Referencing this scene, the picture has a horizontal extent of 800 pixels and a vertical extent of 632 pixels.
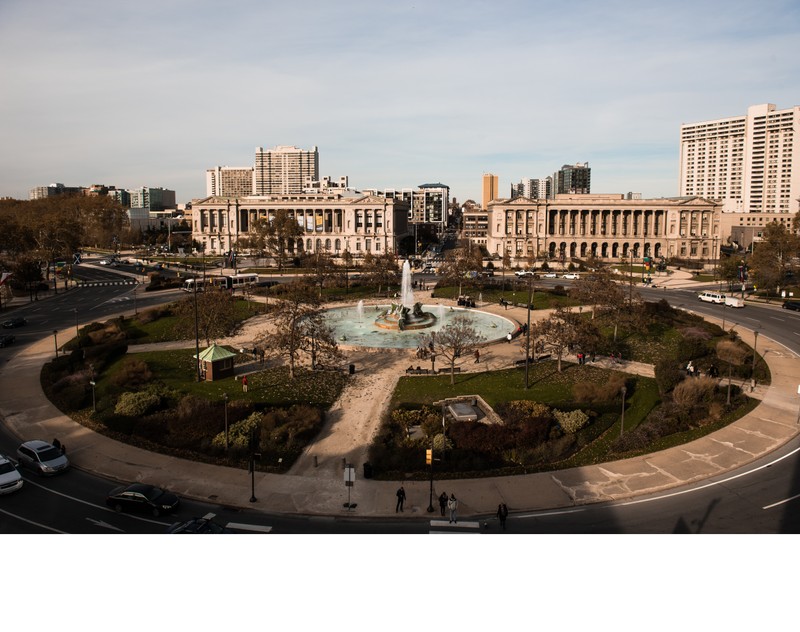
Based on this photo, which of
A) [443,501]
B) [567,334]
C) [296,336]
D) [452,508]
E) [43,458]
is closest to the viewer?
[452,508]

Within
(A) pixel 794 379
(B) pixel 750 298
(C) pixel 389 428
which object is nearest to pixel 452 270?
(B) pixel 750 298

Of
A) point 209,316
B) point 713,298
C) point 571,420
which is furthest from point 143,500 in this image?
point 713,298

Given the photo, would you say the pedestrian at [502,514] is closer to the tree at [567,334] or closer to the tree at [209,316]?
the tree at [567,334]

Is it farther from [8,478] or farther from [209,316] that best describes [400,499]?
[209,316]

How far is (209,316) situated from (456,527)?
29327 mm

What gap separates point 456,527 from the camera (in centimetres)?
2002

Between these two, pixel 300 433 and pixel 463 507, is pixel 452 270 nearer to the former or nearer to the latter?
pixel 300 433

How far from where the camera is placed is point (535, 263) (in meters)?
114

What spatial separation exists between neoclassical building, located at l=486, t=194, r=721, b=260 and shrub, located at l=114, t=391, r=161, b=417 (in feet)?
341

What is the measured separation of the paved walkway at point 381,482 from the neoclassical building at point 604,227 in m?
100

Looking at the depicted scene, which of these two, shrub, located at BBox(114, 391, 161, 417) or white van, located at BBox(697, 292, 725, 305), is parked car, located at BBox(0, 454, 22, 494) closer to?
shrub, located at BBox(114, 391, 161, 417)

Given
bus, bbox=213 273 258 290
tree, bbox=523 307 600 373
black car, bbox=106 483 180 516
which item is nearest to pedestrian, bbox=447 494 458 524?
black car, bbox=106 483 180 516

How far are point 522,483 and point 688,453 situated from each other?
8.40m

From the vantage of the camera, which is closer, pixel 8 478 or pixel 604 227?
pixel 8 478
